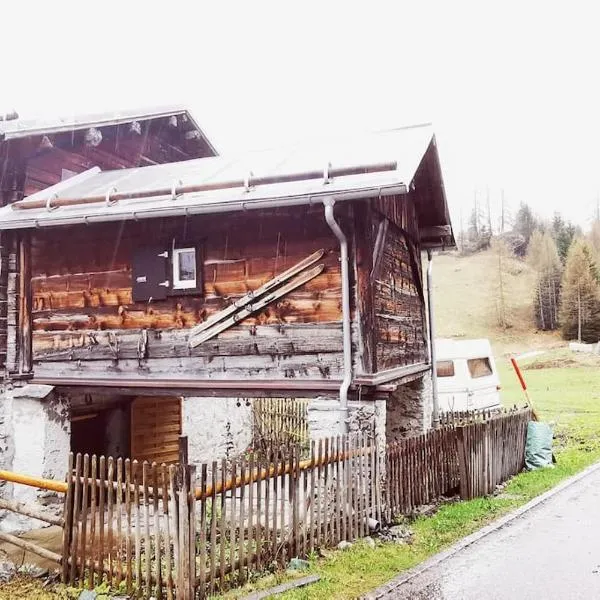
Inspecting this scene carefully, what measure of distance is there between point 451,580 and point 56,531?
650cm

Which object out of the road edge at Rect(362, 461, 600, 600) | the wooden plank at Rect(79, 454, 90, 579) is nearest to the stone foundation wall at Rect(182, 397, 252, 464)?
the wooden plank at Rect(79, 454, 90, 579)

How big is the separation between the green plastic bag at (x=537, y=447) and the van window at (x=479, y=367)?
239 inches

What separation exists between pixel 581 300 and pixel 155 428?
5307cm

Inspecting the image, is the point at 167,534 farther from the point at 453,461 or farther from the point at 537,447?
the point at 537,447

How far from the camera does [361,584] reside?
668 cm

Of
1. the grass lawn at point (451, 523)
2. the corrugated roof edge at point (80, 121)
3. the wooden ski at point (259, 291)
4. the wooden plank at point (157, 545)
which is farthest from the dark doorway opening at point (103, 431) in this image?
the grass lawn at point (451, 523)

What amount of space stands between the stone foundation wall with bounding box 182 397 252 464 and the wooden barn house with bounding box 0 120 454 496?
248 centimetres

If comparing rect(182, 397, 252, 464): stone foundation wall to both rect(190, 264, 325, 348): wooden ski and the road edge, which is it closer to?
rect(190, 264, 325, 348): wooden ski

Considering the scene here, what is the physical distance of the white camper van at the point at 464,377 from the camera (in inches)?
757

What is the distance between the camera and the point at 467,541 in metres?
8.26

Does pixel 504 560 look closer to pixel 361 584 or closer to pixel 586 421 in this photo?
pixel 361 584

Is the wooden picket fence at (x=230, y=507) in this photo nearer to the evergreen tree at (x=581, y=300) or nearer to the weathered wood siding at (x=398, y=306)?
the weathered wood siding at (x=398, y=306)

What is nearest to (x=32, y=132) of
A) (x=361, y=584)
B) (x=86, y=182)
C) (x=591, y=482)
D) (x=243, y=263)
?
(x=86, y=182)

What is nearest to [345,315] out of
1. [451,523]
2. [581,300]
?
[451,523]
